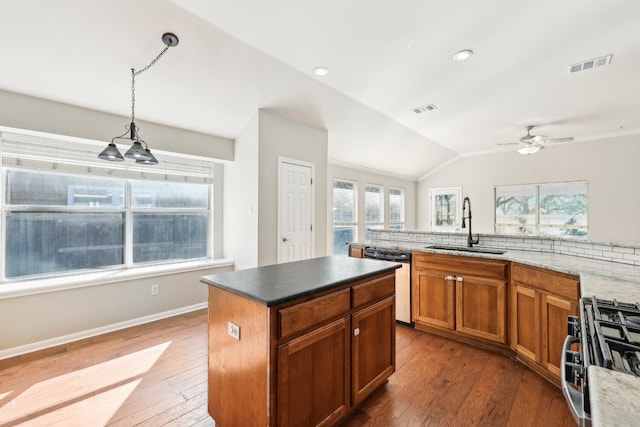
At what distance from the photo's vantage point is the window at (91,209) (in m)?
3.13

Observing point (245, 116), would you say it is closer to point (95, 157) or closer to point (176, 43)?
point (176, 43)

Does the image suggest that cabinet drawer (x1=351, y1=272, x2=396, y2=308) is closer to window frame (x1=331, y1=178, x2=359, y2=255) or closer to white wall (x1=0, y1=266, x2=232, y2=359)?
white wall (x1=0, y1=266, x2=232, y2=359)

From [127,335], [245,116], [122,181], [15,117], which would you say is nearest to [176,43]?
[245,116]

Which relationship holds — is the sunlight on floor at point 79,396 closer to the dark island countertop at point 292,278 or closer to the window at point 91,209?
the dark island countertop at point 292,278

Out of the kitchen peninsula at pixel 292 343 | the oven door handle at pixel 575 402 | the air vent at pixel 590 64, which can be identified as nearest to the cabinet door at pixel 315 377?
the kitchen peninsula at pixel 292 343

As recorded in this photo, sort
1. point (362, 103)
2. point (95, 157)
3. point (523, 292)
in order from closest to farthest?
point (523, 292)
point (95, 157)
point (362, 103)

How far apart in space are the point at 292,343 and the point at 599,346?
1.17m

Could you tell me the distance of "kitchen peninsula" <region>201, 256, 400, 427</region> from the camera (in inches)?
57.2

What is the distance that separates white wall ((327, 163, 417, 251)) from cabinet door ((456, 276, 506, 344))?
314 cm

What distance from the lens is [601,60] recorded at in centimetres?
319

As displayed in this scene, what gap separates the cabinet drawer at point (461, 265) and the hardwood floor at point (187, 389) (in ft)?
2.42

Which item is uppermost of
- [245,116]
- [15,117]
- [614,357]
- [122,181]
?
[245,116]

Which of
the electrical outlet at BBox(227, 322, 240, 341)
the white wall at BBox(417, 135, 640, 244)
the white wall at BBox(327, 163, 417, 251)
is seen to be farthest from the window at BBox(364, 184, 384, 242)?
the electrical outlet at BBox(227, 322, 240, 341)

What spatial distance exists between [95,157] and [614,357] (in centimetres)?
449
